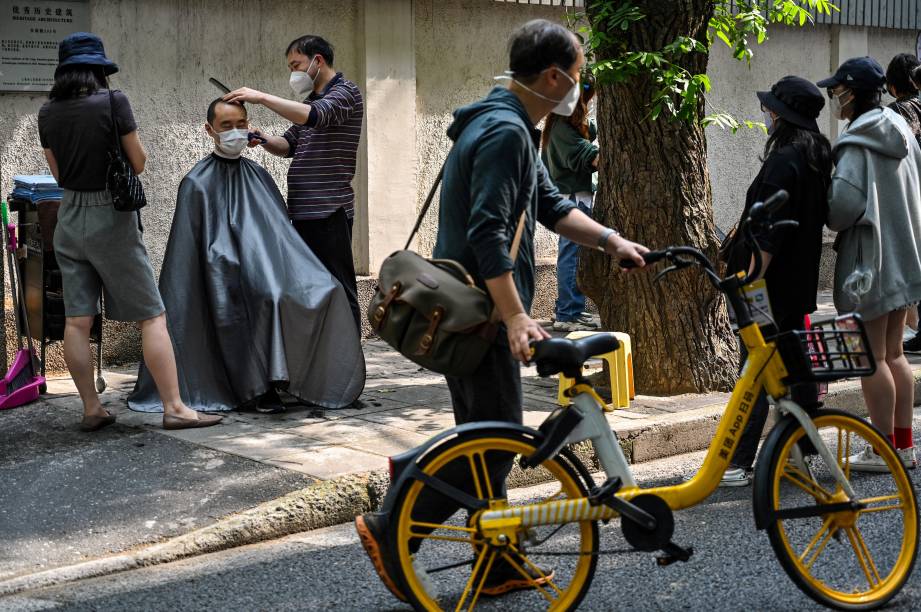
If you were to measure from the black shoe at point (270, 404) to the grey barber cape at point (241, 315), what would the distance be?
6cm

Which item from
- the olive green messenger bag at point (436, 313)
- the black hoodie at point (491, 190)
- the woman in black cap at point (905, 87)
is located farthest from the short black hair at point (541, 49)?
the woman in black cap at point (905, 87)

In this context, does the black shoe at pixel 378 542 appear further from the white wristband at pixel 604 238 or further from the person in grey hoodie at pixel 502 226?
the white wristband at pixel 604 238

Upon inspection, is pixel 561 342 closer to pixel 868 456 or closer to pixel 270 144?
pixel 868 456

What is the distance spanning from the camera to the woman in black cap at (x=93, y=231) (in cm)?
587

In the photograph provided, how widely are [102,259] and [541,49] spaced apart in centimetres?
300

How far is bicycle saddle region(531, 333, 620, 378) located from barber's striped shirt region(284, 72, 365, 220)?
3.37 m

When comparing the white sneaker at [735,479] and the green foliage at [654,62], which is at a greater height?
the green foliage at [654,62]

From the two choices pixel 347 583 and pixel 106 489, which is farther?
pixel 106 489

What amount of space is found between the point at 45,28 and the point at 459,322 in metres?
4.85

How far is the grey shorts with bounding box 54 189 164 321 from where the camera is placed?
5957 mm

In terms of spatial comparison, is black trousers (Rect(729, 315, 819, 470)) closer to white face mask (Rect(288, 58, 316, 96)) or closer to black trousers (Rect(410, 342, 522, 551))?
black trousers (Rect(410, 342, 522, 551))

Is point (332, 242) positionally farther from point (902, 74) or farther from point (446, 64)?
point (902, 74)

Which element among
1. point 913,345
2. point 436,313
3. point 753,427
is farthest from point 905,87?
point 436,313

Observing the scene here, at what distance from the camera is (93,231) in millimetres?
5945
